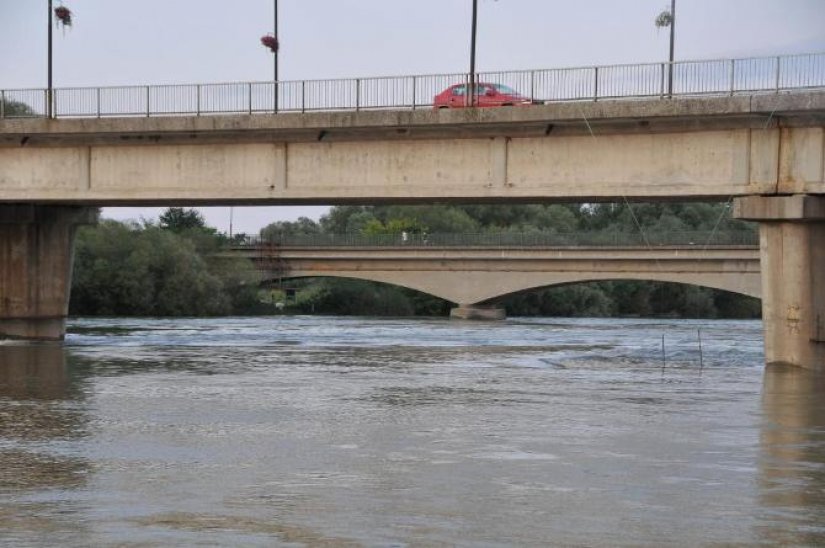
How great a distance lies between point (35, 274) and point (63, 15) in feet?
29.3

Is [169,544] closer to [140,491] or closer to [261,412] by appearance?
[140,491]

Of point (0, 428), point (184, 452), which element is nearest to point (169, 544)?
point (184, 452)

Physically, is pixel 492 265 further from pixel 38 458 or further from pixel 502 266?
pixel 38 458

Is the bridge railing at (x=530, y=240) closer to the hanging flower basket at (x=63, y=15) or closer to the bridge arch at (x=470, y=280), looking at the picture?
the bridge arch at (x=470, y=280)

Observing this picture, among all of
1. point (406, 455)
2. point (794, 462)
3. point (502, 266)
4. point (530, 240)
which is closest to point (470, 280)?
point (502, 266)

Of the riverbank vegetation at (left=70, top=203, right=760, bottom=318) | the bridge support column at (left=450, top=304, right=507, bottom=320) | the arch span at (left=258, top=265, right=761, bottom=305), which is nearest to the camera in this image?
the riverbank vegetation at (left=70, top=203, right=760, bottom=318)

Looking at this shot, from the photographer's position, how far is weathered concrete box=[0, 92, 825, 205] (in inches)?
1339

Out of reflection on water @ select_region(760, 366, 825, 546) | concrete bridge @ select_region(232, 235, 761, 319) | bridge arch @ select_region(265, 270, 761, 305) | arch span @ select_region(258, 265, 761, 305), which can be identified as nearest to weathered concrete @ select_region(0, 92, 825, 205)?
reflection on water @ select_region(760, 366, 825, 546)

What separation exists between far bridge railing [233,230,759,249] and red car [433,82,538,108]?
41.9m

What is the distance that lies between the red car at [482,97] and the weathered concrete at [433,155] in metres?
1.58

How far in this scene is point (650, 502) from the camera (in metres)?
14.2

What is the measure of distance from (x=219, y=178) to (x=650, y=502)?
92.2ft

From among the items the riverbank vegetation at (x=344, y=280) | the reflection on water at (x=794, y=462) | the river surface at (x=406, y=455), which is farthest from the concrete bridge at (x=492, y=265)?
the reflection on water at (x=794, y=462)

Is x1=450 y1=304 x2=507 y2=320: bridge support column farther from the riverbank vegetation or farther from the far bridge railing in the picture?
the riverbank vegetation
